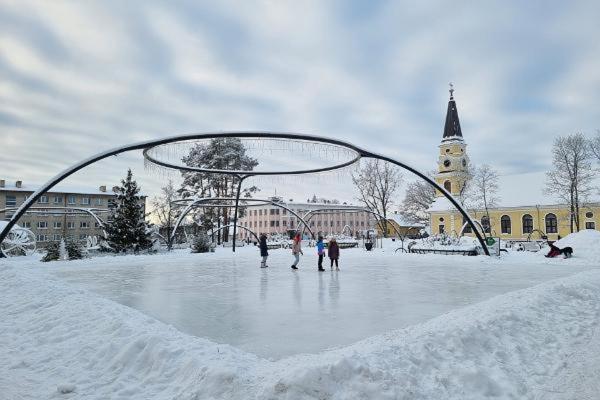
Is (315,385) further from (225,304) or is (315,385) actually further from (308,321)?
(225,304)

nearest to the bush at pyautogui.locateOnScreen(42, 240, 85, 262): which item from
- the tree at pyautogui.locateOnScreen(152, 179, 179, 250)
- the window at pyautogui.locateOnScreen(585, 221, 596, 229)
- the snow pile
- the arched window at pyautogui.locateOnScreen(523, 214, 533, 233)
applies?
the snow pile

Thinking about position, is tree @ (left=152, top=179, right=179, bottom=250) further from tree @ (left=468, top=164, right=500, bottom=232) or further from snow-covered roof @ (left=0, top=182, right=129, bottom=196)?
tree @ (left=468, top=164, right=500, bottom=232)

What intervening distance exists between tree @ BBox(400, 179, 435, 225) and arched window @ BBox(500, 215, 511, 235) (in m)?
13.7

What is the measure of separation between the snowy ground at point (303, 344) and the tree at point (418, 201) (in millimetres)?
58256

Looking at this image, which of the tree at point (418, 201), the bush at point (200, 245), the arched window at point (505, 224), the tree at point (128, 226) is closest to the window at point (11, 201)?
the tree at point (128, 226)

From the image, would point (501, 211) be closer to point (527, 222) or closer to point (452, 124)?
point (527, 222)

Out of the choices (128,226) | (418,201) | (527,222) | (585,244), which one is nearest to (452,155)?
(418,201)

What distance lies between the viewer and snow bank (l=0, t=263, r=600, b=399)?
4.05m

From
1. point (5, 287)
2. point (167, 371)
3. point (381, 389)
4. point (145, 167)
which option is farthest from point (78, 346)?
point (145, 167)

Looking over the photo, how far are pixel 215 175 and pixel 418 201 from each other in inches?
1438

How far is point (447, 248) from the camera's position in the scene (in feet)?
86.2

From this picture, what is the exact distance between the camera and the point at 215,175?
47.7m

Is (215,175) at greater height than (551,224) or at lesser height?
greater

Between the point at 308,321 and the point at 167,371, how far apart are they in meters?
2.93
